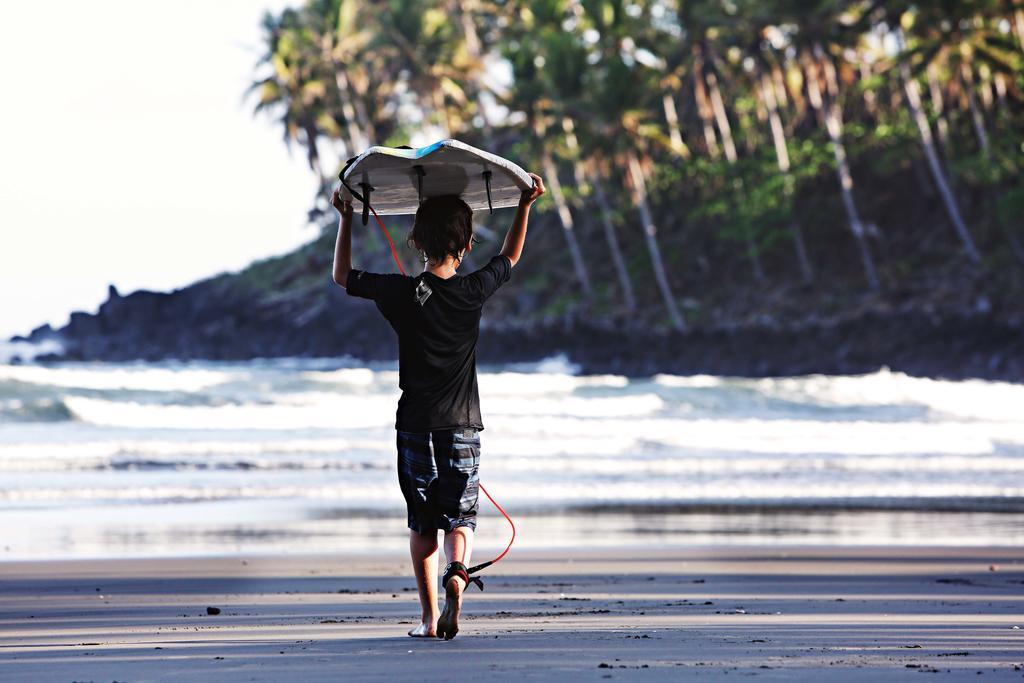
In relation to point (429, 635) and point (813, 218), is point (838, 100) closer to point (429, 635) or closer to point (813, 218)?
point (813, 218)

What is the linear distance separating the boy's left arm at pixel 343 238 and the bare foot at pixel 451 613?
1.09 metres

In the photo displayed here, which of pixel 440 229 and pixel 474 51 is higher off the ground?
pixel 474 51

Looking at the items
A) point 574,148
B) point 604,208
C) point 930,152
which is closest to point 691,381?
point 930,152

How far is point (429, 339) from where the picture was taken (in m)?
4.79

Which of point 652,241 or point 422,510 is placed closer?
point 422,510

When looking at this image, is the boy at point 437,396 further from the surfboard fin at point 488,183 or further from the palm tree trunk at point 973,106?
the palm tree trunk at point 973,106

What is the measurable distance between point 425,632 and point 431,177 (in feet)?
5.17

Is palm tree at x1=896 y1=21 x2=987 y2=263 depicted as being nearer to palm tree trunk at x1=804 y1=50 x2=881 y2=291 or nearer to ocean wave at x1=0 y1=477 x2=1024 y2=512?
palm tree trunk at x1=804 y1=50 x2=881 y2=291

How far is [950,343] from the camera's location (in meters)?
40.6

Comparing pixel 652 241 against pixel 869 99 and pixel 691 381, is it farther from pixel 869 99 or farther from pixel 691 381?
pixel 691 381

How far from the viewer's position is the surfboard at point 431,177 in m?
4.68

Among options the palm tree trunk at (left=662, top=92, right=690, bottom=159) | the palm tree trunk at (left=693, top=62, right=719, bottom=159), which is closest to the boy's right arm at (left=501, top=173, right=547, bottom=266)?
the palm tree trunk at (left=662, top=92, right=690, bottom=159)

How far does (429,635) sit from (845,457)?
12.7m

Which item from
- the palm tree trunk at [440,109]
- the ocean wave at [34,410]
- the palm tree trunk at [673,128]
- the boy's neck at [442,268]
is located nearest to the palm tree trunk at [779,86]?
the palm tree trunk at [673,128]
